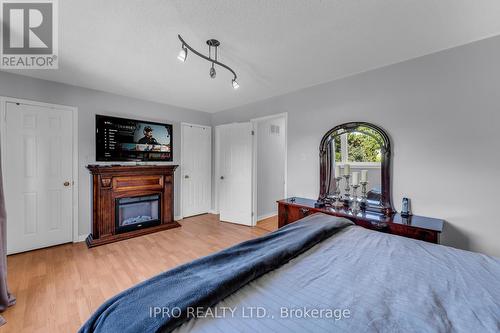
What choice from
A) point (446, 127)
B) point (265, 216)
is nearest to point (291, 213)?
point (265, 216)

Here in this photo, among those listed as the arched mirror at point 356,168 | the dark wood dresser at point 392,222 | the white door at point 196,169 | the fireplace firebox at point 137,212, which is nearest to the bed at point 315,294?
the dark wood dresser at point 392,222

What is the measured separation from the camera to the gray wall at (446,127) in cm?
190

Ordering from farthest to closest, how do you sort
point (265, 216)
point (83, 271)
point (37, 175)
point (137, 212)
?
point (265, 216) → point (137, 212) → point (37, 175) → point (83, 271)

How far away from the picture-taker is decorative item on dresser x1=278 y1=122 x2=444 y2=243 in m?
2.16

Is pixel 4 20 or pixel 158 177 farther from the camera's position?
pixel 158 177

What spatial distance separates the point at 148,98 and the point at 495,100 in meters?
4.52

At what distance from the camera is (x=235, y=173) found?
13.9 feet

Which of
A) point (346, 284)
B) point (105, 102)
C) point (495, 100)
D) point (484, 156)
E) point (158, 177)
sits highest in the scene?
point (105, 102)

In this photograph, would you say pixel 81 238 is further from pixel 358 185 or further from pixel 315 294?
pixel 358 185

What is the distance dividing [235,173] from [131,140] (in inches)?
77.5

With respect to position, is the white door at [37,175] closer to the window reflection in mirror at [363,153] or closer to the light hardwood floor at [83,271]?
the light hardwood floor at [83,271]

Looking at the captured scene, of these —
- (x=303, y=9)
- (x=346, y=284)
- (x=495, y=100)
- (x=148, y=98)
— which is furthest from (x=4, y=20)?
(x=495, y=100)

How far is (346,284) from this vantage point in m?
1.01

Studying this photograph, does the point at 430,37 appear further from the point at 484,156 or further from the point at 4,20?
the point at 4,20
